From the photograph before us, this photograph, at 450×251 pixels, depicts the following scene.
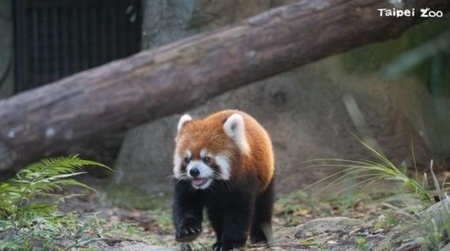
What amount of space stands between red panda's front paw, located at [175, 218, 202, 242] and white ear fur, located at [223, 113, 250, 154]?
51 centimetres

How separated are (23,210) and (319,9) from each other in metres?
2.04

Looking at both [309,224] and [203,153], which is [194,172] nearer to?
[203,153]

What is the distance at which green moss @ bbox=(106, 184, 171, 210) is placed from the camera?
8.98 metres

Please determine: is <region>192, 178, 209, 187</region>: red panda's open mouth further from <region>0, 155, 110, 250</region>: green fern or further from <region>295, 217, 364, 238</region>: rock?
<region>295, 217, 364, 238</region>: rock

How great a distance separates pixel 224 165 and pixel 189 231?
1.41 feet

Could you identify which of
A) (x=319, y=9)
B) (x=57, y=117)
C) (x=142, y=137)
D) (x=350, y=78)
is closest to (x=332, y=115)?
(x=350, y=78)

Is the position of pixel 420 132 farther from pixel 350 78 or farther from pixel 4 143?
pixel 4 143

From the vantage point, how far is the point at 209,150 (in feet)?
19.0

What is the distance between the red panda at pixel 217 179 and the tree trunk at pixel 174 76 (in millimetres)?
1416

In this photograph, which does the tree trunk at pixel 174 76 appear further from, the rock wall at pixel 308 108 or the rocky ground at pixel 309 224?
the rock wall at pixel 308 108

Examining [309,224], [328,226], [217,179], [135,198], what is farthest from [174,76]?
[135,198]

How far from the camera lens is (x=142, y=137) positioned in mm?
9508

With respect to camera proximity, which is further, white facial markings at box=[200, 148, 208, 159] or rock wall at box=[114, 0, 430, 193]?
rock wall at box=[114, 0, 430, 193]

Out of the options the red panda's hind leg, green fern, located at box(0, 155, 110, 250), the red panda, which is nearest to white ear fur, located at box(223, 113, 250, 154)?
the red panda
